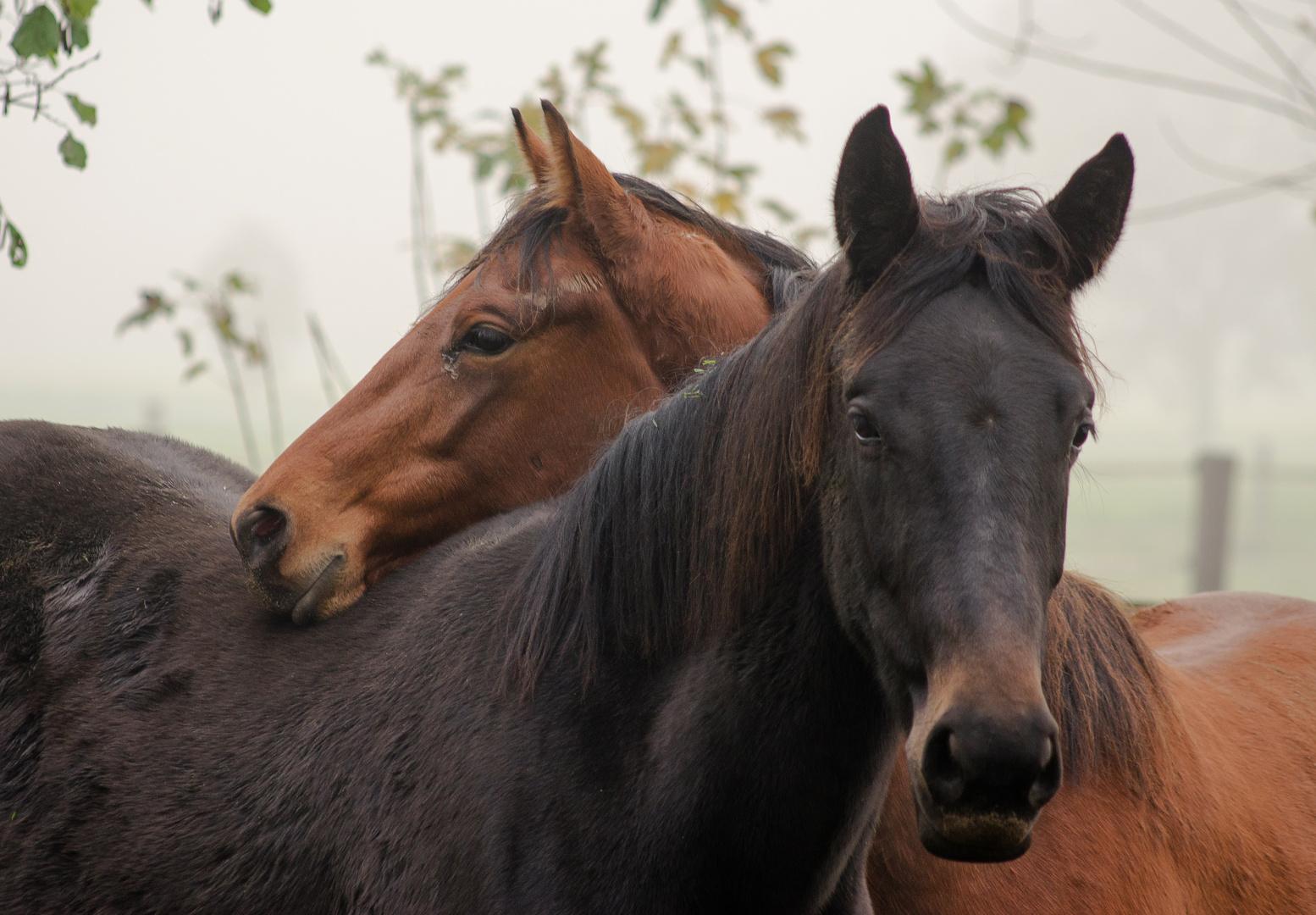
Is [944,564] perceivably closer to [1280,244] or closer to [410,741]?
[410,741]

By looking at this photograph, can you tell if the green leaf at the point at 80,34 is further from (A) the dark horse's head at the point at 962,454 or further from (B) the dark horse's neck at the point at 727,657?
(A) the dark horse's head at the point at 962,454

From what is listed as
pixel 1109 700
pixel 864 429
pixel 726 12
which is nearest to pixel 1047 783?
pixel 864 429

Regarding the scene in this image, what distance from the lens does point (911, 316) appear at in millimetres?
1509

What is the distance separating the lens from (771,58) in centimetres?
462

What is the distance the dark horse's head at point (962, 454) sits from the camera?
125cm

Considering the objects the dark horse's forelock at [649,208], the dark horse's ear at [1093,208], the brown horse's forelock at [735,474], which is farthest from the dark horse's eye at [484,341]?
the dark horse's ear at [1093,208]

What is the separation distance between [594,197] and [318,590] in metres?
1.27

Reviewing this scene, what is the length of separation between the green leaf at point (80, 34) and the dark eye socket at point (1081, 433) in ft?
10.0

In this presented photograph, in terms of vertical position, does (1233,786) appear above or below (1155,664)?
below

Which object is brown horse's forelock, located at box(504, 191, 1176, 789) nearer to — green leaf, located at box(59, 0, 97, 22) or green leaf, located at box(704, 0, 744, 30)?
green leaf, located at box(59, 0, 97, 22)

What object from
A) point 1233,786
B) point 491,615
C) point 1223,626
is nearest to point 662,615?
point 491,615

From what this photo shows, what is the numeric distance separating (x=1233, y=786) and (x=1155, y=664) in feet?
1.52

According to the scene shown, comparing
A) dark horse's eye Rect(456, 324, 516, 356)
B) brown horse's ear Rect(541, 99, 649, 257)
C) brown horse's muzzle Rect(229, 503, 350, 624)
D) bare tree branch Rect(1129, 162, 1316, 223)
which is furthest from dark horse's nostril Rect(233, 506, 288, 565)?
bare tree branch Rect(1129, 162, 1316, 223)

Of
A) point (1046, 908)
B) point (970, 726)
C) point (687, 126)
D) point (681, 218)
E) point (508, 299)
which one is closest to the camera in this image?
point (970, 726)
